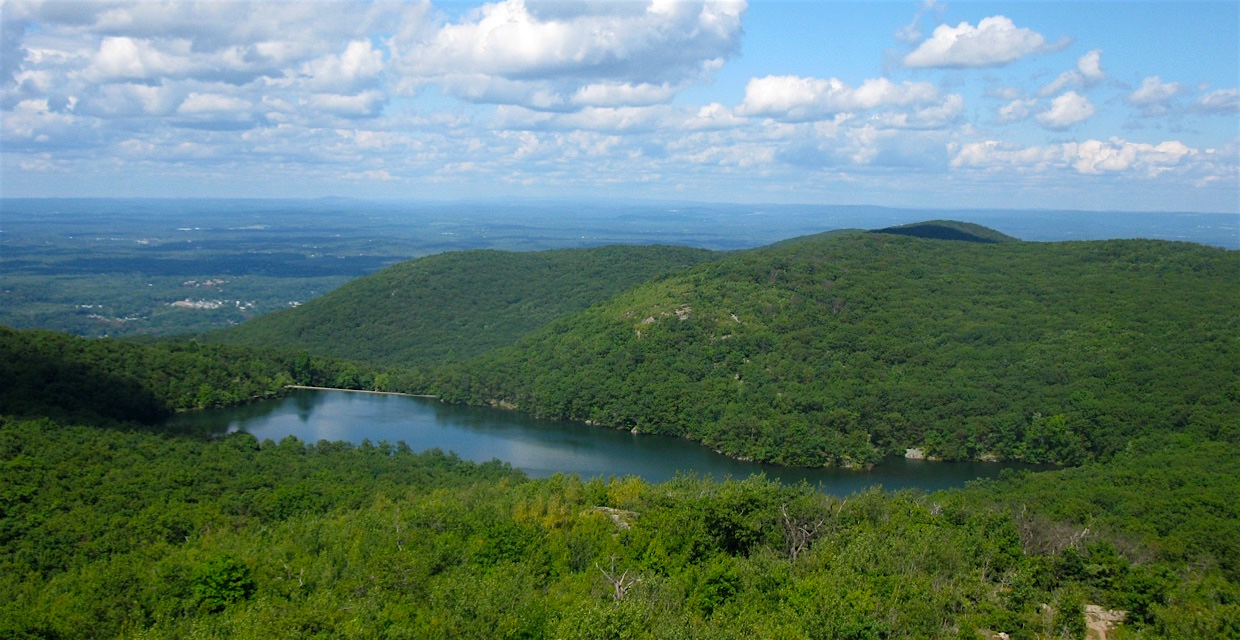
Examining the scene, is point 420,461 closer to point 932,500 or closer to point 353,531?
point 353,531

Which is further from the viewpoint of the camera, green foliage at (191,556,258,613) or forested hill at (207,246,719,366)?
forested hill at (207,246,719,366)

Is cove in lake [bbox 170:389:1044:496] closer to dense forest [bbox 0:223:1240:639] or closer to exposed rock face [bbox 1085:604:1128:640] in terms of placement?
dense forest [bbox 0:223:1240:639]

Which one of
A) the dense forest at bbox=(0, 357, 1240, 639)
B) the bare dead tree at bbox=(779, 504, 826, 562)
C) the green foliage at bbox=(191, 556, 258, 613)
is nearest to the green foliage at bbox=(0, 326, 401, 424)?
the dense forest at bbox=(0, 357, 1240, 639)

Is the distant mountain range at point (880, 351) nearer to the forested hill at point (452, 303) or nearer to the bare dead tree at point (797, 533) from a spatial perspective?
the forested hill at point (452, 303)

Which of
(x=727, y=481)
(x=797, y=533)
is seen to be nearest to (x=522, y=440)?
(x=727, y=481)

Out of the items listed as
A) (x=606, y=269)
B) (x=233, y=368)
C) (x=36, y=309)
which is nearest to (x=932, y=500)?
(x=233, y=368)

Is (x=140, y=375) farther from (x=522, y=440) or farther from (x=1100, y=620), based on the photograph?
(x=1100, y=620)
